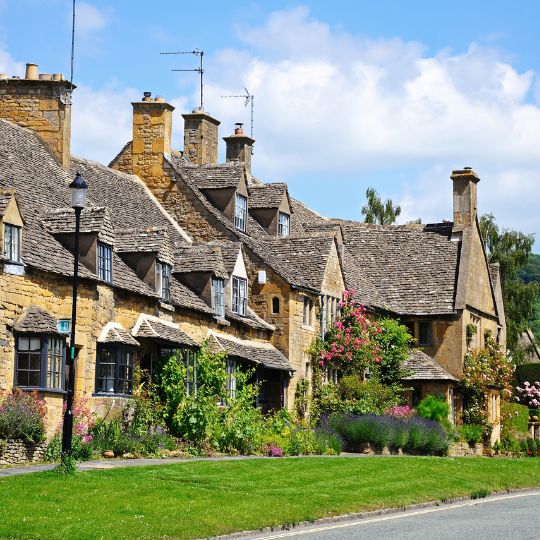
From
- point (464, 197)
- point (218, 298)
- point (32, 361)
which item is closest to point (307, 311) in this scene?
point (218, 298)

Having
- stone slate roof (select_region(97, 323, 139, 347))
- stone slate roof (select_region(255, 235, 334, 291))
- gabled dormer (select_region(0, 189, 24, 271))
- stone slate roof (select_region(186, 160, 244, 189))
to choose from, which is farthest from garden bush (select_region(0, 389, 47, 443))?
stone slate roof (select_region(186, 160, 244, 189))

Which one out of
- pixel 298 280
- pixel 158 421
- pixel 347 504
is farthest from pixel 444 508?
pixel 298 280

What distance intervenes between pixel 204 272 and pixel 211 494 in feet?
52.5

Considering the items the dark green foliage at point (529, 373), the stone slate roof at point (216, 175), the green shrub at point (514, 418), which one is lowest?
the green shrub at point (514, 418)

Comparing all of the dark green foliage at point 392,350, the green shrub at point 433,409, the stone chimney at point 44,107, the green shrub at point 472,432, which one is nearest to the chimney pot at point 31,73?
the stone chimney at point 44,107

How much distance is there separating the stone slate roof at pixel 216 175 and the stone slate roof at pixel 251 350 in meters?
5.99

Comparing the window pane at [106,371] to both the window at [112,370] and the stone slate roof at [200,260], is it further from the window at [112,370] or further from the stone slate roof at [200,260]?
the stone slate roof at [200,260]

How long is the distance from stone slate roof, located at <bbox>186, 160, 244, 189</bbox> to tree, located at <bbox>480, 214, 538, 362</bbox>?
28876 millimetres

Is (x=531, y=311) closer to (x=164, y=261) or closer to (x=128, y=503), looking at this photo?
(x=164, y=261)

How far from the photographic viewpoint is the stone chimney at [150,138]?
146ft

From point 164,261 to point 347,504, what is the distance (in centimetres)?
1337

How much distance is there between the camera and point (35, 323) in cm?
2930

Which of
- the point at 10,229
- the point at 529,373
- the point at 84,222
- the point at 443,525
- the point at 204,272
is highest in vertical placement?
the point at 84,222

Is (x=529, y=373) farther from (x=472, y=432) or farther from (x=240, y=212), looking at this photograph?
(x=240, y=212)
